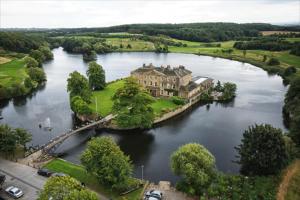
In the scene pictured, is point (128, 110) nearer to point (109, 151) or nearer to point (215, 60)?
point (109, 151)

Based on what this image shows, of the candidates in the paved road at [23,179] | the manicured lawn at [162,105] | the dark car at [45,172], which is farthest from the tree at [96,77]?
the dark car at [45,172]

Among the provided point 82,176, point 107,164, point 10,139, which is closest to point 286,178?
point 107,164

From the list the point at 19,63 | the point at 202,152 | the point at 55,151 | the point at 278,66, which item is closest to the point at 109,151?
the point at 202,152

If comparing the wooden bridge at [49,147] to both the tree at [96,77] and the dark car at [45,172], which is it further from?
the tree at [96,77]

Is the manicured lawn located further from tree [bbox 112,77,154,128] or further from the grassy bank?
tree [bbox 112,77,154,128]

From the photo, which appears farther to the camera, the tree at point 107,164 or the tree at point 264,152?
the tree at point 264,152

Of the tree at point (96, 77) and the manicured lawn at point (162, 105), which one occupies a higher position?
the tree at point (96, 77)
